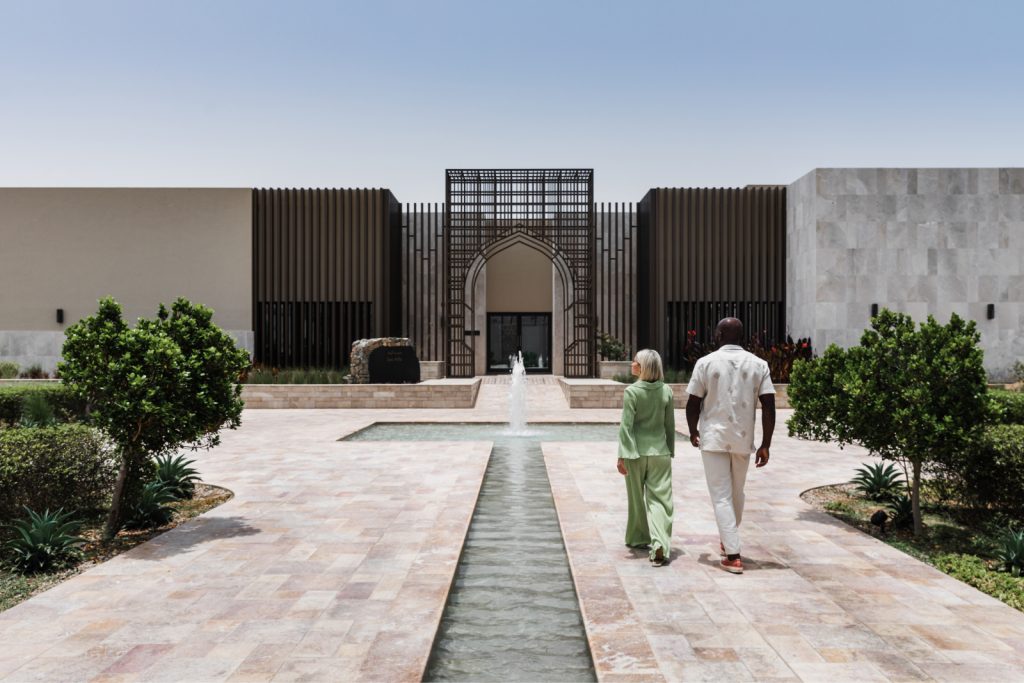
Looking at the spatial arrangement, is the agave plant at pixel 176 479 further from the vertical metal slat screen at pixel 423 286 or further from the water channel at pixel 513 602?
the vertical metal slat screen at pixel 423 286

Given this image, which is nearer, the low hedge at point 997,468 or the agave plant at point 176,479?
the low hedge at point 997,468

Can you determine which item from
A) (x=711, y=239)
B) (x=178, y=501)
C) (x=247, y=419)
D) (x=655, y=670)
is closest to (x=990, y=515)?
(x=655, y=670)

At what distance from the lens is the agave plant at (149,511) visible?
6.40 m

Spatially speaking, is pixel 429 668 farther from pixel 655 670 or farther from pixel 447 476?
pixel 447 476

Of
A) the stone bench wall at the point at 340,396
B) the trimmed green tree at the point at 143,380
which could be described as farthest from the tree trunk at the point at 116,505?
the stone bench wall at the point at 340,396

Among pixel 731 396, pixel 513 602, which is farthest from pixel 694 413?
pixel 513 602

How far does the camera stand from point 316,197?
2336cm

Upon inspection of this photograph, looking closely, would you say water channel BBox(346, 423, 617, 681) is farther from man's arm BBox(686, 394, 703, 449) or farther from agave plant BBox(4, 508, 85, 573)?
agave plant BBox(4, 508, 85, 573)

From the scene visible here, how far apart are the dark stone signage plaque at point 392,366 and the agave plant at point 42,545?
13.4 m

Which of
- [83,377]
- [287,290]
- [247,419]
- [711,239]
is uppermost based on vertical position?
[711,239]

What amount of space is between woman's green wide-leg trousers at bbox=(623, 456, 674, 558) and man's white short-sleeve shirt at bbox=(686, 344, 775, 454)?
1.32 feet

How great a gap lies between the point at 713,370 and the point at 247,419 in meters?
12.5

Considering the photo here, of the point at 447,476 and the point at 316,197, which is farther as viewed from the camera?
the point at 316,197

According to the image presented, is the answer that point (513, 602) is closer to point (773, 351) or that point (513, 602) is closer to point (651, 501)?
point (651, 501)
